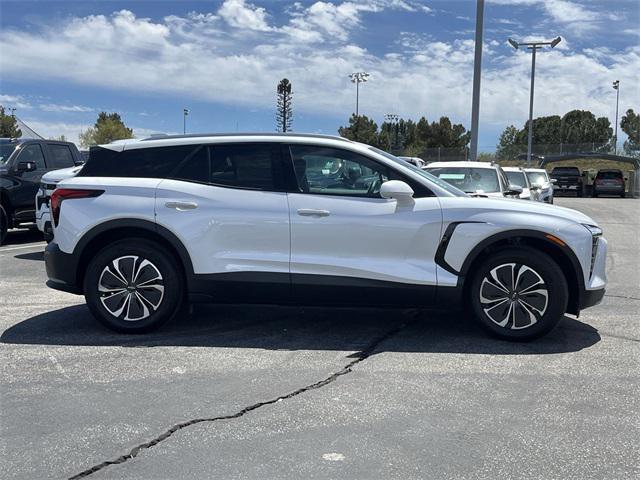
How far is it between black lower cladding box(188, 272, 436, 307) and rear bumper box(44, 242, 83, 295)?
1057mm

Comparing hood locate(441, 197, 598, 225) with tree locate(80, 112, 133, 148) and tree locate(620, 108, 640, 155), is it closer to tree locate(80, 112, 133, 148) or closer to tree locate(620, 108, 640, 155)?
tree locate(80, 112, 133, 148)

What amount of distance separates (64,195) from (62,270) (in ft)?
2.21

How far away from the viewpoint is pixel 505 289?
518cm

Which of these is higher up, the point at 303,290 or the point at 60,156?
the point at 60,156

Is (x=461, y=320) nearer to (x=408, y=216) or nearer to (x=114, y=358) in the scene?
(x=408, y=216)

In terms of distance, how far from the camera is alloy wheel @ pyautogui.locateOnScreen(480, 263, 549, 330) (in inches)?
203

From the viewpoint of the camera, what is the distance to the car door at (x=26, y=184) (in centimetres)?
→ 1136

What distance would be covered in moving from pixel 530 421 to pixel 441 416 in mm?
530

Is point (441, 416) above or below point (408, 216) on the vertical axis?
below

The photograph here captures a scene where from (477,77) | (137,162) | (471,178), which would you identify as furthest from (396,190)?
(477,77)

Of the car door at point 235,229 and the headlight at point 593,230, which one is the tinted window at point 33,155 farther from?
the headlight at point 593,230

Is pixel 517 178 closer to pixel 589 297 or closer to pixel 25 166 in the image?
pixel 589 297

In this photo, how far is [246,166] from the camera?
5.48m

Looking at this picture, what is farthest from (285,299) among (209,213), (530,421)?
(530,421)
